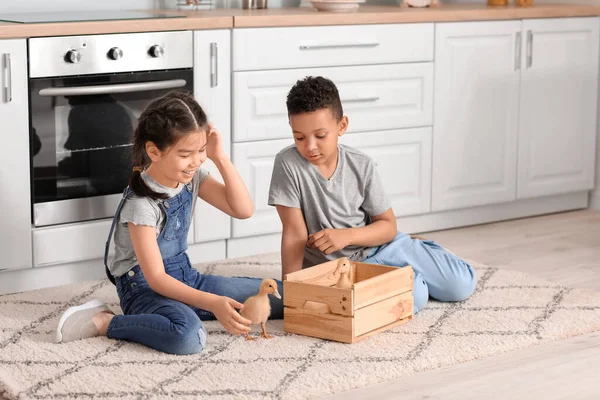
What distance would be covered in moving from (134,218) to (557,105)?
2161mm

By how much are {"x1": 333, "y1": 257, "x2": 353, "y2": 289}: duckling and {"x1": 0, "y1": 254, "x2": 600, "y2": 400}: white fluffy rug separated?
149mm

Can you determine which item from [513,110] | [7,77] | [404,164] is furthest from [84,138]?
[513,110]

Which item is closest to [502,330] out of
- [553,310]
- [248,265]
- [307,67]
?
[553,310]

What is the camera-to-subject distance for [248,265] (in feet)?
10.7

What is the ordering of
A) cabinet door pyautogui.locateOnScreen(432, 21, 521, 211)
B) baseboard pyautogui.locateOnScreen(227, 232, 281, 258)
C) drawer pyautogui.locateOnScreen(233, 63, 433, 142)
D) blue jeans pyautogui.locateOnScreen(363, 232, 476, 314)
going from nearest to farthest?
blue jeans pyautogui.locateOnScreen(363, 232, 476, 314), drawer pyautogui.locateOnScreen(233, 63, 433, 142), baseboard pyautogui.locateOnScreen(227, 232, 281, 258), cabinet door pyautogui.locateOnScreen(432, 21, 521, 211)

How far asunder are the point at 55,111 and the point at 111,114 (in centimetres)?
17

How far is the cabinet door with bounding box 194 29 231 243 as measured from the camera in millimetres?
3170

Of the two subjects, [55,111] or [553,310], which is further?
[55,111]

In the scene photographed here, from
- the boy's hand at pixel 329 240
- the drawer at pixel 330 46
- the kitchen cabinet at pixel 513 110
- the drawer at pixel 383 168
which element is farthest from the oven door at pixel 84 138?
the kitchen cabinet at pixel 513 110

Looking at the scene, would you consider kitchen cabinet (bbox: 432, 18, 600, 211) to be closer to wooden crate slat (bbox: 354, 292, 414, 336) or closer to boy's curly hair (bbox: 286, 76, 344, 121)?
boy's curly hair (bbox: 286, 76, 344, 121)

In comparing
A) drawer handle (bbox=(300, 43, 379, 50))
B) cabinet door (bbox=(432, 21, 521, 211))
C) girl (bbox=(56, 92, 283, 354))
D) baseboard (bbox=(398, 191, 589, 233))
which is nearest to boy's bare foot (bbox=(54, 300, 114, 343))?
girl (bbox=(56, 92, 283, 354))

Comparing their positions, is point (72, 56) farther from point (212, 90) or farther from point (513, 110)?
point (513, 110)

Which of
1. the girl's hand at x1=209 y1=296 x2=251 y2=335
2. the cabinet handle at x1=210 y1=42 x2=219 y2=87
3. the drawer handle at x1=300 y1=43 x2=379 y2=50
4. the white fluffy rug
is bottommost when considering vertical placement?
the white fluffy rug

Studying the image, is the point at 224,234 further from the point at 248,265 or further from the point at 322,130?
the point at 322,130
